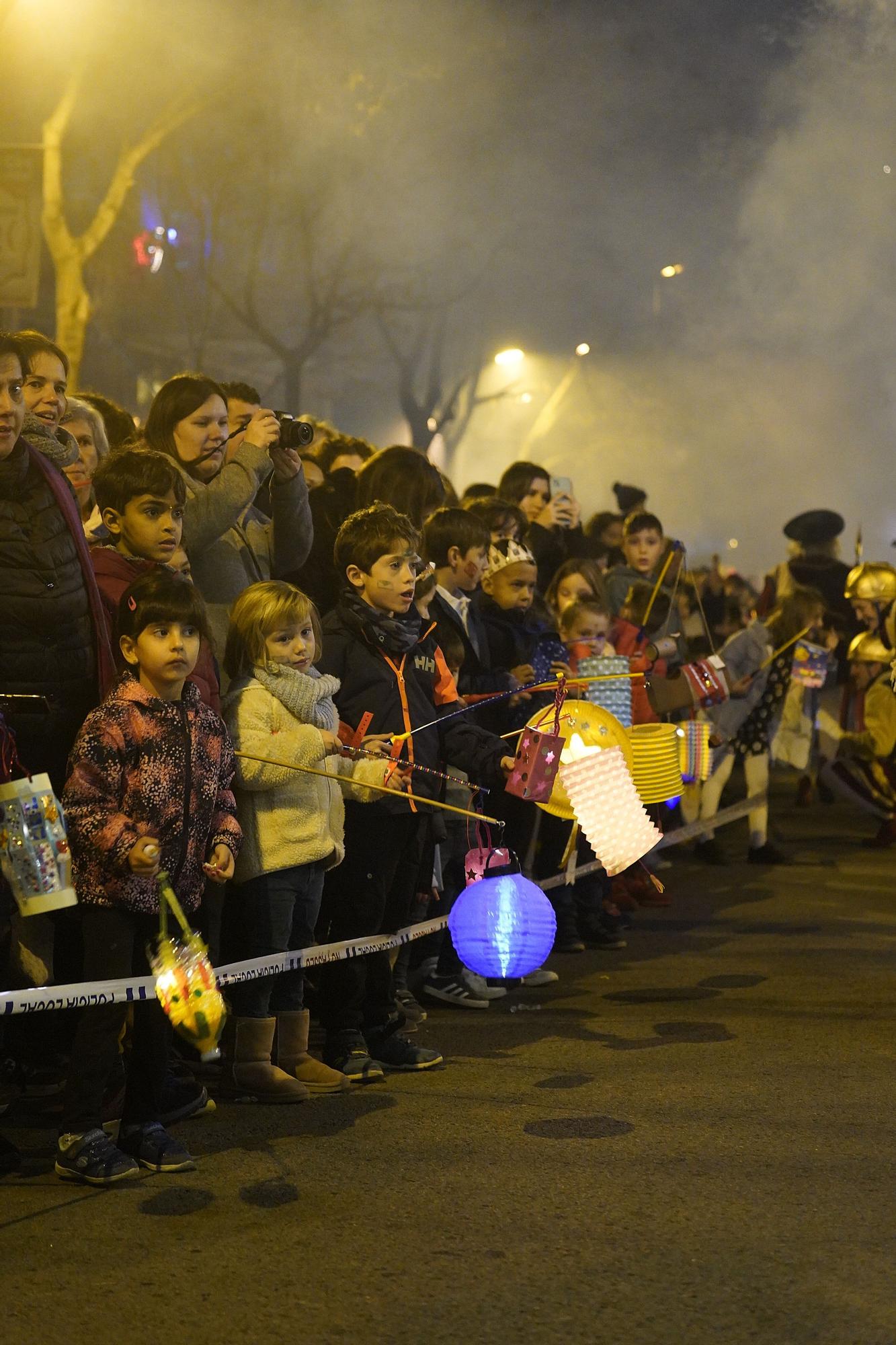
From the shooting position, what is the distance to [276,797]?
523 cm

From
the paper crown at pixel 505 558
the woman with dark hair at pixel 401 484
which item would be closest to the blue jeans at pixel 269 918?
the woman with dark hair at pixel 401 484

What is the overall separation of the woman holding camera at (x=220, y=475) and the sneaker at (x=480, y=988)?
6.02 feet

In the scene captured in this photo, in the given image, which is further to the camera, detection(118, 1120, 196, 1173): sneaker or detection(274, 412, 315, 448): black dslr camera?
detection(274, 412, 315, 448): black dslr camera

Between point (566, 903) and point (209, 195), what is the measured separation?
25559 mm

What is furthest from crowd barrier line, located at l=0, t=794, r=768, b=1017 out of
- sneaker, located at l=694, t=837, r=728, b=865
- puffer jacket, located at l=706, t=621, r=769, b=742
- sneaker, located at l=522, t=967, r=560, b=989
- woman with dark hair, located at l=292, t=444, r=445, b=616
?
sneaker, located at l=694, t=837, r=728, b=865

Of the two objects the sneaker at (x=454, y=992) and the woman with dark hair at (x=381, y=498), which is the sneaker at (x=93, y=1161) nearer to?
the sneaker at (x=454, y=992)

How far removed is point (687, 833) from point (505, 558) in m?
3.14

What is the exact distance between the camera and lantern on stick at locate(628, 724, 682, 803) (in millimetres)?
6734

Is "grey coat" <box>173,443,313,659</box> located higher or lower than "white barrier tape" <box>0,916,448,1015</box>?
higher

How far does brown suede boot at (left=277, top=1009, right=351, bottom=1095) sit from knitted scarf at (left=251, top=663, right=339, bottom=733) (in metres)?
0.99

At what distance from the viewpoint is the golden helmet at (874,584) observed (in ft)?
40.9

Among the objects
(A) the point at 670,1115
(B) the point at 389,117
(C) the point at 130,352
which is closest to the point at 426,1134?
(A) the point at 670,1115

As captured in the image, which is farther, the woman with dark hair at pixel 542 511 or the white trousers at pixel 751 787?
the white trousers at pixel 751 787

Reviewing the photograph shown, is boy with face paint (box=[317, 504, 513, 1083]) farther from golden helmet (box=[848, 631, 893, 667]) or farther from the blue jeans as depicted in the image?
golden helmet (box=[848, 631, 893, 667])
